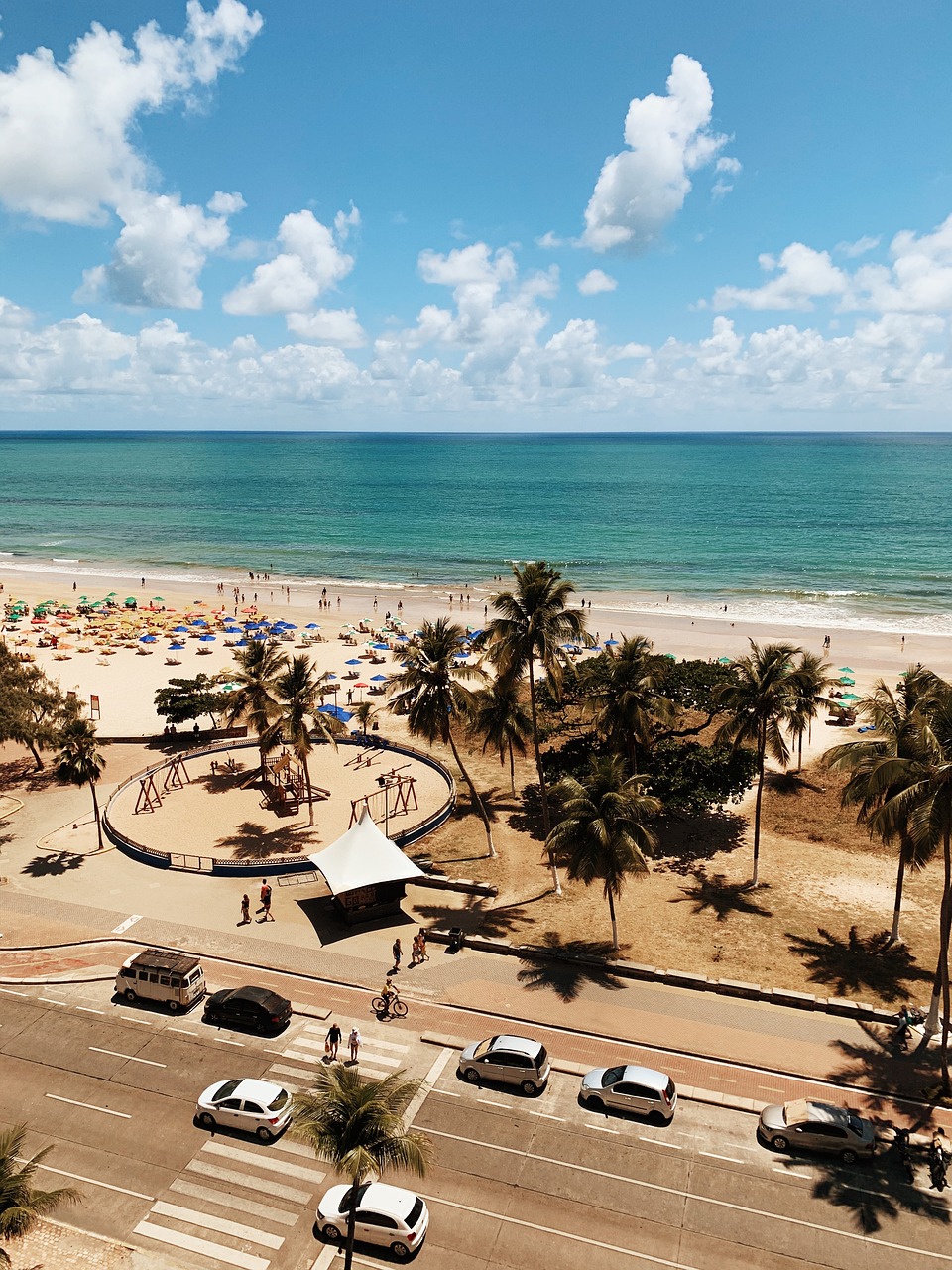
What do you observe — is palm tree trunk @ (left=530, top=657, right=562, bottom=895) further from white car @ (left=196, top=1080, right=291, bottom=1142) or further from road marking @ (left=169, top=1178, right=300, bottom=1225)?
road marking @ (left=169, top=1178, right=300, bottom=1225)

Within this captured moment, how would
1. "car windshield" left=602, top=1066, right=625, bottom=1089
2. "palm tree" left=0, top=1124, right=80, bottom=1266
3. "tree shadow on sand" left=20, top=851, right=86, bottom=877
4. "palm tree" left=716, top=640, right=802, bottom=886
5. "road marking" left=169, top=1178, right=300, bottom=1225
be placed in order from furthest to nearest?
"tree shadow on sand" left=20, top=851, right=86, bottom=877 → "palm tree" left=716, top=640, right=802, bottom=886 → "car windshield" left=602, top=1066, right=625, bottom=1089 → "road marking" left=169, top=1178, right=300, bottom=1225 → "palm tree" left=0, top=1124, right=80, bottom=1266

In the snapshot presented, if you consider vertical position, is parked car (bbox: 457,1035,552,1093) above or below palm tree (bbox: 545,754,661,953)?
below

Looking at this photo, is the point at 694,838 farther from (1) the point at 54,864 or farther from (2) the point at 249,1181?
(1) the point at 54,864

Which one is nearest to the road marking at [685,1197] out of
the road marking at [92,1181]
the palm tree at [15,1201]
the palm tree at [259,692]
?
the road marking at [92,1181]

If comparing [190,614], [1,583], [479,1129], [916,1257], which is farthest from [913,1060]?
[1,583]

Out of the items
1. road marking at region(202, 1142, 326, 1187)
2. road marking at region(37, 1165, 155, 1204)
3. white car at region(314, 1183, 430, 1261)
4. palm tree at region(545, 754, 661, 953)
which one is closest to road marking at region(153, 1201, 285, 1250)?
road marking at region(37, 1165, 155, 1204)

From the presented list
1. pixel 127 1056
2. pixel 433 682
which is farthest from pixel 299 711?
pixel 127 1056

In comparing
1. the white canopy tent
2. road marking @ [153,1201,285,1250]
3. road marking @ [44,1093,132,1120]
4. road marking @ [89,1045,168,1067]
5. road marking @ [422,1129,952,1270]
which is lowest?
road marking @ [153,1201,285,1250]
